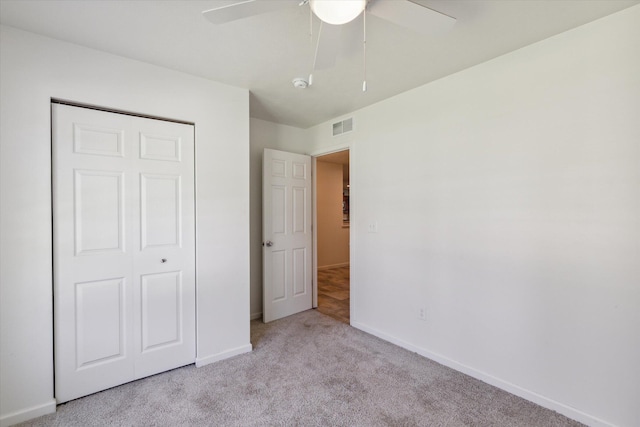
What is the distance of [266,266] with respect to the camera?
136 inches

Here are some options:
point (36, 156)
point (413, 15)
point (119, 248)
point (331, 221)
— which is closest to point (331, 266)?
point (331, 221)

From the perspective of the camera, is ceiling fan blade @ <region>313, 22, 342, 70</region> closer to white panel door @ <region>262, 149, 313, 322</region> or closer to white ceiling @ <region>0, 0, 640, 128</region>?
white ceiling @ <region>0, 0, 640, 128</region>

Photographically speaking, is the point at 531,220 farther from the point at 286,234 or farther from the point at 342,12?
the point at 286,234

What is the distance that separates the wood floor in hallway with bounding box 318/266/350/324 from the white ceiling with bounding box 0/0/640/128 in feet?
8.90

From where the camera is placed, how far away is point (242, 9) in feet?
4.02

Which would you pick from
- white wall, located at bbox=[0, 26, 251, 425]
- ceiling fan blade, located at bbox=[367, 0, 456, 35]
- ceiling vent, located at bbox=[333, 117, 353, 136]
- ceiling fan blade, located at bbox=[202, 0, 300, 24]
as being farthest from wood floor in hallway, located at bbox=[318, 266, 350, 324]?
ceiling fan blade, located at bbox=[202, 0, 300, 24]

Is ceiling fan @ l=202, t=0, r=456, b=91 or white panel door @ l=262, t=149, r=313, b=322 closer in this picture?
ceiling fan @ l=202, t=0, r=456, b=91

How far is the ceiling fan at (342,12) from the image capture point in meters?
1.15

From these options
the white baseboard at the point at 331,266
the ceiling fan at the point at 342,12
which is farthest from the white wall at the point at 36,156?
the white baseboard at the point at 331,266

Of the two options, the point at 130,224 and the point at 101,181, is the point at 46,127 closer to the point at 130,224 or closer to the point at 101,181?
the point at 101,181

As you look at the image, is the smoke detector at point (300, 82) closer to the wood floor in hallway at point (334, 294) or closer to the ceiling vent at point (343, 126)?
the ceiling vent at point (343, 126)

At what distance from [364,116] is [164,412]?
3112mm

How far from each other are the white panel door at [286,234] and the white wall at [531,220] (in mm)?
1272

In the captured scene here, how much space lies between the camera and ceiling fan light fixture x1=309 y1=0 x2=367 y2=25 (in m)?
1.13
